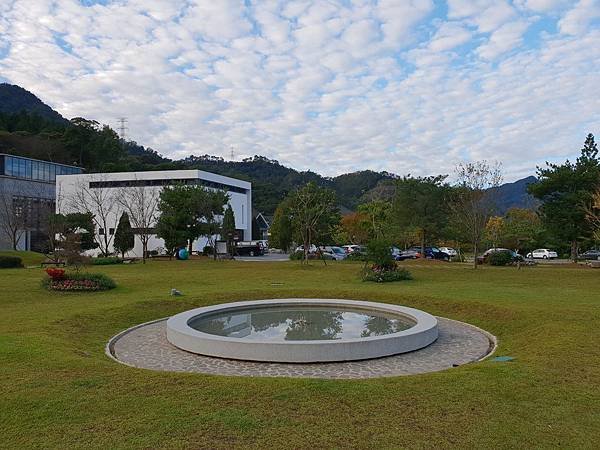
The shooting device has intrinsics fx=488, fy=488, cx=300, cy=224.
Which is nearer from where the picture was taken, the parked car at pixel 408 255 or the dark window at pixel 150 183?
the parked car at pixel 408 255

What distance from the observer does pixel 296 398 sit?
5.56 m

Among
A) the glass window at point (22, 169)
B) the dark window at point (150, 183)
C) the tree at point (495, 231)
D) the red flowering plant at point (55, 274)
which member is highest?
the glass window at point (22, 169)

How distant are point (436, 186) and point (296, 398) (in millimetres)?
33471

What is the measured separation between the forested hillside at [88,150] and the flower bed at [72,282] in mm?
35153

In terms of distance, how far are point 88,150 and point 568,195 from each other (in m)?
59.9

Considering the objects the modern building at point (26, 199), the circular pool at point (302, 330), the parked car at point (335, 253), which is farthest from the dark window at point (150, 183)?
the circular pool at point (302, 330)

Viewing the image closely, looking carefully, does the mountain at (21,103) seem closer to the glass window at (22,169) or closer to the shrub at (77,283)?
the glass window at (22,169)

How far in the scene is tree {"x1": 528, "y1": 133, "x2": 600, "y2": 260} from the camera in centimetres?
2591

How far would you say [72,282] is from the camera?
54.7 ft

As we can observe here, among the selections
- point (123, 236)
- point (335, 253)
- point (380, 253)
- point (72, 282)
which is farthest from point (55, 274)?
point (335, 253)

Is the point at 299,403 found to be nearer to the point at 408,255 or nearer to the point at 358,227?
the point at 408,255

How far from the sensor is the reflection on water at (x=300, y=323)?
10.4m

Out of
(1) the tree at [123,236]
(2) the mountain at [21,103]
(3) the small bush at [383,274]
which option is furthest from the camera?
(2) the mountain at [21,103]

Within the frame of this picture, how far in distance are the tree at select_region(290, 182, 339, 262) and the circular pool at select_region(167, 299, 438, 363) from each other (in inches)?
603
